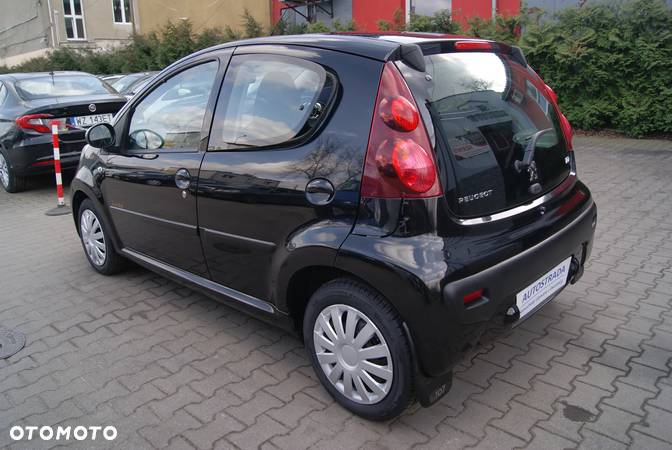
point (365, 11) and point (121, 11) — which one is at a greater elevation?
point (121, 11)

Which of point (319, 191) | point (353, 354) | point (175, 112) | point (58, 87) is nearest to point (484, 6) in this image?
point (58, 87)

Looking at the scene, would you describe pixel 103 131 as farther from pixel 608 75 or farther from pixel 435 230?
pixel 608 75

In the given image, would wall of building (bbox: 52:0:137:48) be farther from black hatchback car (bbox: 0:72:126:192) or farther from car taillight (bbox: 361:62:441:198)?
car taillight (bbox: 361:62:441:198)

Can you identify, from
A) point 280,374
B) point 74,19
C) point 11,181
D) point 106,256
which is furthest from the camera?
point 74,19

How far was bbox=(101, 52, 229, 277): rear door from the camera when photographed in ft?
10.7

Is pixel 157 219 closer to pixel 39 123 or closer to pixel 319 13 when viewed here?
pixel 39 123

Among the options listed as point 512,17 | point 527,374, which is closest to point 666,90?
point 512,17

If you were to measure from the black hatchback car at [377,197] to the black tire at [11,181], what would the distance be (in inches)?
215

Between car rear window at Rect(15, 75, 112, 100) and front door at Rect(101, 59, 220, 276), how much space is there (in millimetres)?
4748

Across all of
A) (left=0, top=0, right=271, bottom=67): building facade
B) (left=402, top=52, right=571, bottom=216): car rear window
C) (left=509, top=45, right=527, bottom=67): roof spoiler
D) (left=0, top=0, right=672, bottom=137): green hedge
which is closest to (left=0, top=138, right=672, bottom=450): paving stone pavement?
(left=402, top=52, right=571, bottom=216): car rear window

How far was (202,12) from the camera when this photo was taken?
26.2 m

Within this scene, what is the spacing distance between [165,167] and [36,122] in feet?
16.3

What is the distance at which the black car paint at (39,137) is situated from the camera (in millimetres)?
7336

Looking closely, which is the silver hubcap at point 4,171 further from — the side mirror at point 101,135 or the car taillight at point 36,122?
the side mirror at point 101,135
